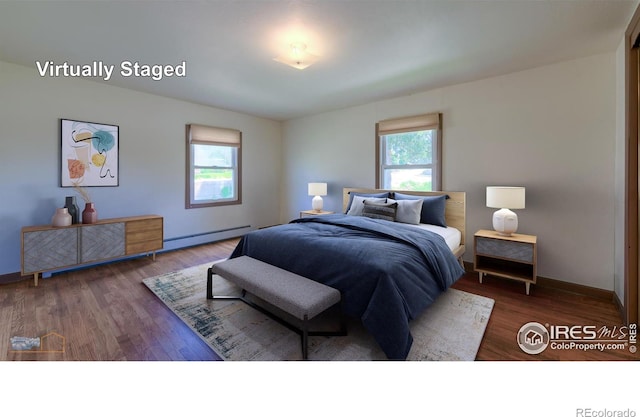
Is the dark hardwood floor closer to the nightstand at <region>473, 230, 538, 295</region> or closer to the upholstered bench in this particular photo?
the nightstand at <region>473, 230, 538, 295</region>

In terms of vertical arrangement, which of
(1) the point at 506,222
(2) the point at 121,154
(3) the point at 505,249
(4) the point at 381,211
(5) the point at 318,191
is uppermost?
(2) the point at 121,154

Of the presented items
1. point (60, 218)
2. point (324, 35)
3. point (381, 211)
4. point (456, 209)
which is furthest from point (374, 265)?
point (60, 218)

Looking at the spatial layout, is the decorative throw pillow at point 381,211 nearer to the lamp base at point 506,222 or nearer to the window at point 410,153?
the window at point 410,153

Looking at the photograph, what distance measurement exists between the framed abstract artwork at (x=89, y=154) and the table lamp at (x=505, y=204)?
4666 mm

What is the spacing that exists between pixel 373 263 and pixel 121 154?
147 inches

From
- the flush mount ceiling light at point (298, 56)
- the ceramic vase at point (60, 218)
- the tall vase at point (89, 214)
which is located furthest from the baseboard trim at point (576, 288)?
the ceramic vase at point (60, 218)

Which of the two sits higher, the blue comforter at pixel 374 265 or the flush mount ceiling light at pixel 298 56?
the flush mount ceiling light at pixel 298 56

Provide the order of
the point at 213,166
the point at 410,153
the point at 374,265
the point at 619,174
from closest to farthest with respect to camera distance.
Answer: the point at 374,265, the point at 619,174, the point at 410,153, the point at 213,166

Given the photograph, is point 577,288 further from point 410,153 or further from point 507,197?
point 410,153

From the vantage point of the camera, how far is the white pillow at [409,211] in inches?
126

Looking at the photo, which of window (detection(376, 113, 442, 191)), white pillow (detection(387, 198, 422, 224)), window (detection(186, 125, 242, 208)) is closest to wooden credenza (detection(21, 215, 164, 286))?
window (detection(186, 125, 242, 208))

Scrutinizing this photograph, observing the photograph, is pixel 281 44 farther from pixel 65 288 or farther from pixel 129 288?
pixel 65 288

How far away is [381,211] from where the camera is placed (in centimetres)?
330

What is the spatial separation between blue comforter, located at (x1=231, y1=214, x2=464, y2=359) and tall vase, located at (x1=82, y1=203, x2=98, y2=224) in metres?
2.03
